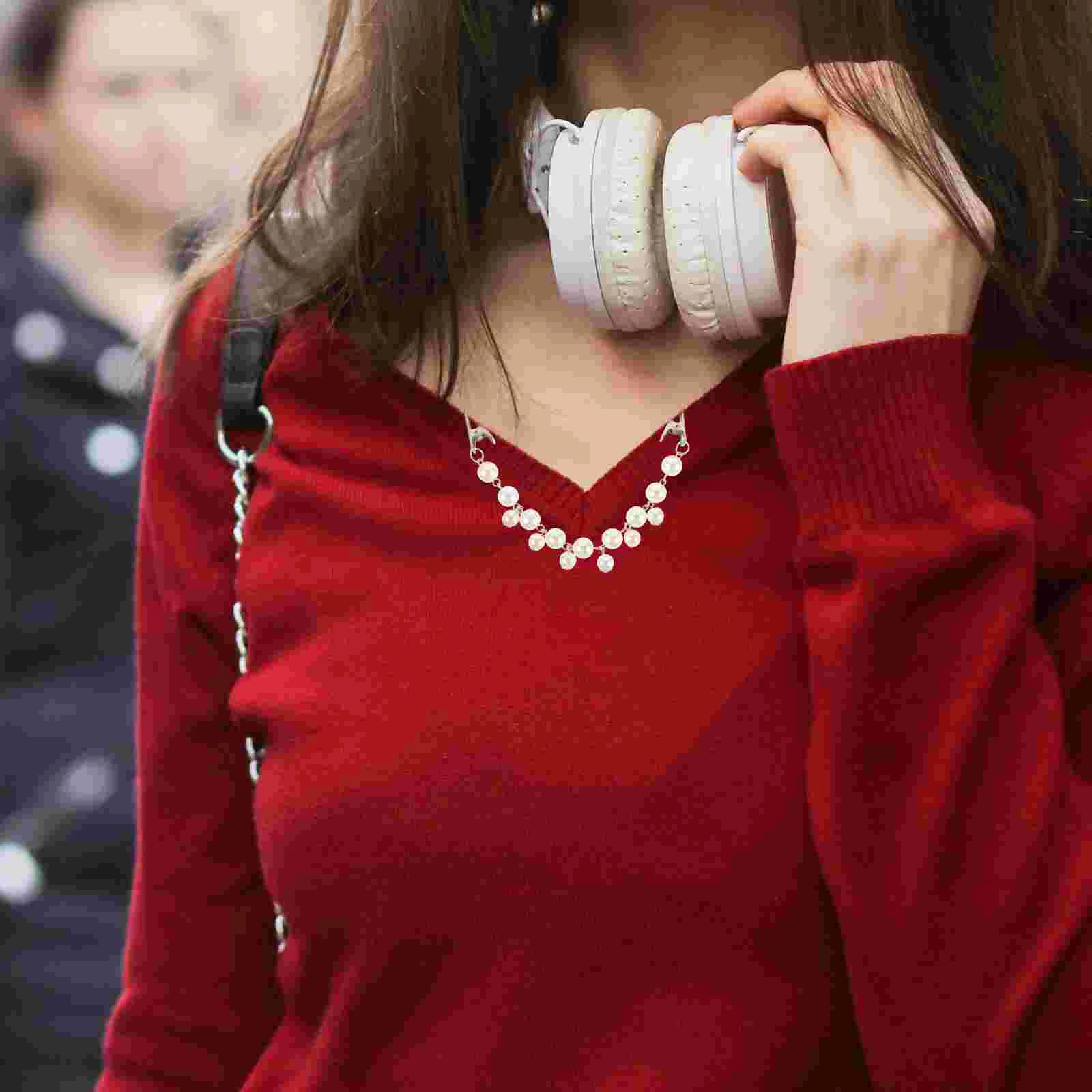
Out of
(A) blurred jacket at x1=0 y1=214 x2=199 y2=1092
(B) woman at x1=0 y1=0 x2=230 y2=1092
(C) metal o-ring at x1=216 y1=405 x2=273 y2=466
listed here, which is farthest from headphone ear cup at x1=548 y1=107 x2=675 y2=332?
(A) blurred jacket at x1=0 y1=214 x2=199 y2=1092

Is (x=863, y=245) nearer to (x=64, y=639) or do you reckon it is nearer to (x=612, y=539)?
(x=612, y=539)

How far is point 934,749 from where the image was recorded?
3.13 feet

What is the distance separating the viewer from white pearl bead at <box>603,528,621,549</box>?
1048mm

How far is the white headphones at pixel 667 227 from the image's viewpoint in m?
0.99

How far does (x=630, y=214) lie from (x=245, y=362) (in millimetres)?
328

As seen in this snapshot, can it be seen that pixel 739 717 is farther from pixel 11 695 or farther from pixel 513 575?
pixel 11 695

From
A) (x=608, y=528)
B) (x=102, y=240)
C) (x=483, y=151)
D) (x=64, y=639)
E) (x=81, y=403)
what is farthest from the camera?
(x=102, y=240)

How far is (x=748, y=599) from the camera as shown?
102cm

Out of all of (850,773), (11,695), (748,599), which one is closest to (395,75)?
(748,599)

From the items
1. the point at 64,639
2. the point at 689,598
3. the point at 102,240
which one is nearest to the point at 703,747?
the point at 689,598

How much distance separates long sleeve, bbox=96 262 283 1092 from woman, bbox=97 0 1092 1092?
6 centimetres

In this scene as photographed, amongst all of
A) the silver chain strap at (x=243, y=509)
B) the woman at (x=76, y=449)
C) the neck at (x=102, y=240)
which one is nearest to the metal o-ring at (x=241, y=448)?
the silver chain strap at (x=243, y=509)

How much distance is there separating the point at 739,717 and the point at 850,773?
0.08 metres

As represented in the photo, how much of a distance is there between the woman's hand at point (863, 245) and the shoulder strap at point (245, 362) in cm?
38
